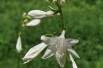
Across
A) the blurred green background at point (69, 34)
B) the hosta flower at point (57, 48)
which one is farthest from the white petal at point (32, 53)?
the blurred green background at point (69, 34)

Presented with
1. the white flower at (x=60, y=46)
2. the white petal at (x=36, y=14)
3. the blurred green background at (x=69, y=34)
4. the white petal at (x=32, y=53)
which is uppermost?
the white petal at (x=36, y=14)

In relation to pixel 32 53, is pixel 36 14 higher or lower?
higher

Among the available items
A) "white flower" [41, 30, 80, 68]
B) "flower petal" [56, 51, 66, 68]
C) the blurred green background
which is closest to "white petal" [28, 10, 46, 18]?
"white flower" [41, 30, 80, 68]

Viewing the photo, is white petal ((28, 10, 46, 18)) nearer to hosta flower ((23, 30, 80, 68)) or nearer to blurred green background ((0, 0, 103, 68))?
hosta flower ((23, 30, 80, 68))

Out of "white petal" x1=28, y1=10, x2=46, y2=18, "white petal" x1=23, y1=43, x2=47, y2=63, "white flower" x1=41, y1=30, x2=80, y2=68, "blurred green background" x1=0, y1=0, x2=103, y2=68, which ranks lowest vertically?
"blurred green background" x1=0, y1=0, x2=103, y2=68

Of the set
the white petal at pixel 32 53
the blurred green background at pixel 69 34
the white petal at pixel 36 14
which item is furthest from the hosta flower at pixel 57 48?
the blurred green background at pixel 69 34

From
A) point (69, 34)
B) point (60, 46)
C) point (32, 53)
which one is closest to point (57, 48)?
point (60, 46)

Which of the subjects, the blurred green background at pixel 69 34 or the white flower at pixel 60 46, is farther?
the blurred green background at pixel 69 34

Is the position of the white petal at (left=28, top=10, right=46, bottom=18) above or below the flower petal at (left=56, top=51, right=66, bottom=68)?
above

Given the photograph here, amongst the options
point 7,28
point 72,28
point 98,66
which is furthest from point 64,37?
point 7,28

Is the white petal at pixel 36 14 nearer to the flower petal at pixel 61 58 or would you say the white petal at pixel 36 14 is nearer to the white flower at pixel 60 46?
the white flower at pixel 60 46

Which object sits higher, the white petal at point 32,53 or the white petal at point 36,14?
the white petal at point 36,14

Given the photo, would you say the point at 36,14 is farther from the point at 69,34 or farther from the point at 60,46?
the point at 69,34
